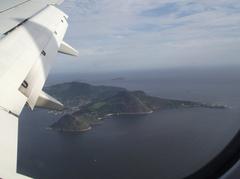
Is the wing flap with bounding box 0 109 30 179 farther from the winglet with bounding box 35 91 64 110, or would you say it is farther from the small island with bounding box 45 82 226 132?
the small island with bounding box 45 82 226 132

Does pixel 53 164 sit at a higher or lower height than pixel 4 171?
lower

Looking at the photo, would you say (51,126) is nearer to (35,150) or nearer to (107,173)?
(35,150)

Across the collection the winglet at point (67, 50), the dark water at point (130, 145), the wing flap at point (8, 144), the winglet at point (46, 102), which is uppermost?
the wing flap at point (8, 144)

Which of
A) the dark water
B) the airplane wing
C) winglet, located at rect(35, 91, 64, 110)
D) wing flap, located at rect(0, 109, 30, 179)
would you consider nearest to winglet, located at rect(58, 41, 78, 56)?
the airplane wing

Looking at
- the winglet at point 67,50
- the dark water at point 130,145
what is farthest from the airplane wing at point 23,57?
the dark water at point 130,145

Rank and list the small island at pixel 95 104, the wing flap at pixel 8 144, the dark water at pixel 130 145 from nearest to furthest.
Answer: the wing flap at pixel 8 144 → the dark water at pixel 130 145 → the small island at pixel 95 104

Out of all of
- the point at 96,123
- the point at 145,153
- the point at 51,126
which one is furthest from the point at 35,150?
the point at 145,153

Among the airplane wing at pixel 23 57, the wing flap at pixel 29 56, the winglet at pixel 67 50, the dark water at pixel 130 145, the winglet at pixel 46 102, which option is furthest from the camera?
the dark water at pixel 130 145

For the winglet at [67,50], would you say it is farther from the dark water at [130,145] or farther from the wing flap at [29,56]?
the dark water at [130,145]
